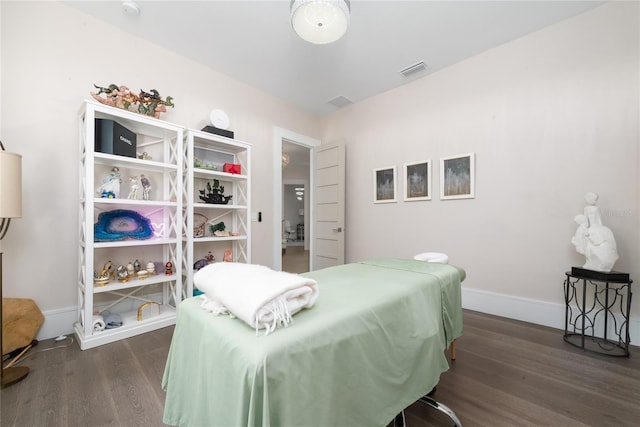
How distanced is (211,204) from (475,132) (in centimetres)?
302

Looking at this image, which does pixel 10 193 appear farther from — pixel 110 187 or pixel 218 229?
pixel 218 229

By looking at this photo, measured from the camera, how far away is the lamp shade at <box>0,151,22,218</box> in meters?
1.42

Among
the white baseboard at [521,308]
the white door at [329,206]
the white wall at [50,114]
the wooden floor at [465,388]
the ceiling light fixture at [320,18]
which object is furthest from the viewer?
the white door at [329,206]

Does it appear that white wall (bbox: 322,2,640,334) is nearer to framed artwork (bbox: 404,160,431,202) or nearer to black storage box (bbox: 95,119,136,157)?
framed artwork (bbox: 404,160,431,202)

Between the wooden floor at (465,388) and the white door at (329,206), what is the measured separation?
2199 millimetres

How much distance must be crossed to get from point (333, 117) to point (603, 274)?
371cm


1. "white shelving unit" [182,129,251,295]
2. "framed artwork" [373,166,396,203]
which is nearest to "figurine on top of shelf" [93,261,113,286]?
"white shelving unit" [182,129,251,295]

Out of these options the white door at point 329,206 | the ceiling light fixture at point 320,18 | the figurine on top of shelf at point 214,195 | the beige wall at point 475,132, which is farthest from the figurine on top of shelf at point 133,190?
the white door at point 329,206

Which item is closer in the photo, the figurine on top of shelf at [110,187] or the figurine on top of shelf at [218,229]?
the figurine on top of shelf at [110,187]

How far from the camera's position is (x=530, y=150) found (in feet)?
8.11

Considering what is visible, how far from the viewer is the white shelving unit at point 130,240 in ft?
6.41

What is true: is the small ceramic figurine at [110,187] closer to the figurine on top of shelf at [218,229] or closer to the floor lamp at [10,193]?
the floor lamp at [10,193]

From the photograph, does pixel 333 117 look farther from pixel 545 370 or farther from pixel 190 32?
pixel 545 370

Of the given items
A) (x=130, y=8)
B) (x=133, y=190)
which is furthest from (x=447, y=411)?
(x=130, y=8)
